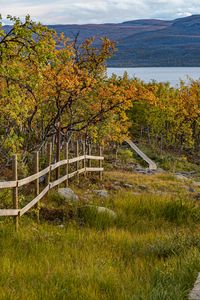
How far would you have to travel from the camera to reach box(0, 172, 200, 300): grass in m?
6.04

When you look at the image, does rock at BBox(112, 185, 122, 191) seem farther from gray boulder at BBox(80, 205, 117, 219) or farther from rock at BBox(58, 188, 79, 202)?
gray boulder at BBox(80, 205, 117, 219)

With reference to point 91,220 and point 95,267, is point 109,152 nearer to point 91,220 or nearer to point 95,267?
point 91,220

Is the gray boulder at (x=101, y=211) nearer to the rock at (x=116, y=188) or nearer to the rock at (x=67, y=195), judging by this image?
the rock at (x=67, y=195)

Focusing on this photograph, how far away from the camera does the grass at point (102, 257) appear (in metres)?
6.04

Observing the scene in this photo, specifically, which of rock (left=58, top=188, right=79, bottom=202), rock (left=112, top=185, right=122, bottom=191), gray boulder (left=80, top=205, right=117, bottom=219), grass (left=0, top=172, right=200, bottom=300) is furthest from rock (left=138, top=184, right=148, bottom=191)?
gray boulder (left=80, top=205, right=117, bottom=219)

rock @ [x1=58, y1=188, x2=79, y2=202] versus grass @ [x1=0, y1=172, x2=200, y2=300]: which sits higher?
grass @ [x1=0, y1=172, x2=200, y2=300]

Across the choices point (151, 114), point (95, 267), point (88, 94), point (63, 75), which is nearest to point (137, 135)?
point (151, 114)

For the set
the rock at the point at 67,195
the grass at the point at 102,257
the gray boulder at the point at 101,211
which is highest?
the grass at the point at 102,257

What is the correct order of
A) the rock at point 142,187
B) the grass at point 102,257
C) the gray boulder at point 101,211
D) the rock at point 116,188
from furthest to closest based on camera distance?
the rock at point 142,187 → the rock at point 116,188 → the gray boulder at point 101,211 → the grass at point 102,257

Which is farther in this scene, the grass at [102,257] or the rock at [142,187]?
the rock at [142,187]

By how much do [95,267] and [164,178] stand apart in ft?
64.9

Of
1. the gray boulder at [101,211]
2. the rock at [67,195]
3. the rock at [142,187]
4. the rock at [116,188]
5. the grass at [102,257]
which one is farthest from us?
the rock at [142,187]

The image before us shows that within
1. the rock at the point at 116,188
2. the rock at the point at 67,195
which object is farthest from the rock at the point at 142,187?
the rock at the point at 67,195

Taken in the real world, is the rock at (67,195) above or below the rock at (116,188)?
above
